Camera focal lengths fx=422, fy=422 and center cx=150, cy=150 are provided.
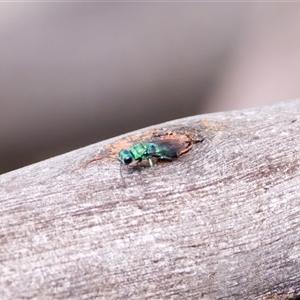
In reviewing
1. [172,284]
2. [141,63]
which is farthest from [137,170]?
[141,63]

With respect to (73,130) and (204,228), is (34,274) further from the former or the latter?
(73,130)

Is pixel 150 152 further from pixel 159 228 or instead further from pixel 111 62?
pixel 111 62

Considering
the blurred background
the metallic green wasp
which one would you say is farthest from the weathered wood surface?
the blurred background

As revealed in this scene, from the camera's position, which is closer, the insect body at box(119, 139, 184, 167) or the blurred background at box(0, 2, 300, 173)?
the insect body at box(119, 139, 184, 167)

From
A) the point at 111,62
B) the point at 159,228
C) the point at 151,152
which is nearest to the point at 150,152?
the point at 151,152

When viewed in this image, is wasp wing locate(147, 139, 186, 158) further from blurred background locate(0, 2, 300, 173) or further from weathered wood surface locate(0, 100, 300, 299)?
blurred background locate(0, 2, 300, 173)

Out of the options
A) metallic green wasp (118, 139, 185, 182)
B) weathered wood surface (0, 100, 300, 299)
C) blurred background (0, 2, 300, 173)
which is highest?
blurred background (0, 2, 300, 173)
